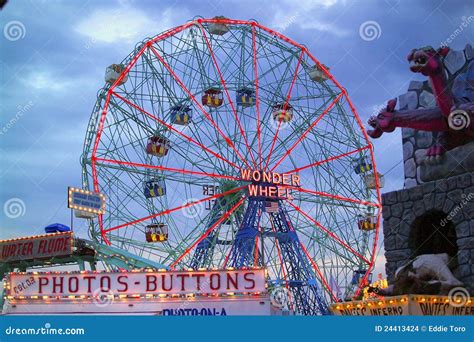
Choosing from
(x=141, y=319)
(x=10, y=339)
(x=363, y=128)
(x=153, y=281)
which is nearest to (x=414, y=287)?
(x=153, y=281)

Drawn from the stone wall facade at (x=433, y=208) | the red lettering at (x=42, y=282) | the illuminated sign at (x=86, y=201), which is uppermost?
the illuminated sign at (x=86, y=201)

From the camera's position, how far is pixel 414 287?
18.2m

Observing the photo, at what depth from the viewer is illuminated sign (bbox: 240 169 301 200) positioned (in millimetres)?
34719

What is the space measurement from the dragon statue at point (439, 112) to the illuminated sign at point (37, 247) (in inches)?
723

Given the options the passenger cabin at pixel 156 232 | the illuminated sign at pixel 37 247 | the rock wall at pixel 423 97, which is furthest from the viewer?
the illuminated sign at pixel 37 247

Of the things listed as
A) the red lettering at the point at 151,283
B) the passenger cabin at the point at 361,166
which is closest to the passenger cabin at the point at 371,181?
the passenger cabin at the point at 361,166

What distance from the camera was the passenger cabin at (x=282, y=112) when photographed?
36.2m

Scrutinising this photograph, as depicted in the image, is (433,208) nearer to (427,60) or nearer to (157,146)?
Result: (427,60)

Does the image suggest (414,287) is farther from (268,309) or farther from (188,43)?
(188,43)

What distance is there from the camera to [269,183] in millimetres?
35156

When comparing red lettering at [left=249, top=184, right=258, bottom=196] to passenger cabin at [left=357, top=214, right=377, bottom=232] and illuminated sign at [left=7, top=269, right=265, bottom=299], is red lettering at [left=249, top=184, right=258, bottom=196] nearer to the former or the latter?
passenger cabin at [left=357, top=214, right=377, bottom=232]

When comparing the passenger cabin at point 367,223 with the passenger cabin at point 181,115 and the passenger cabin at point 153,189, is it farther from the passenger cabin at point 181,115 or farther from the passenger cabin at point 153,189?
the passenger cabin at point 153,189

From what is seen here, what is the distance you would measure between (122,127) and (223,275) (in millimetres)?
16847

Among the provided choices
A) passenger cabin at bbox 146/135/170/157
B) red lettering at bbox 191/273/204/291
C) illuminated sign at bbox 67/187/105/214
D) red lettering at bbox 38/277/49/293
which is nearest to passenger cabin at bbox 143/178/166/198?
passenger cabin at bbox 146/135/170/157
